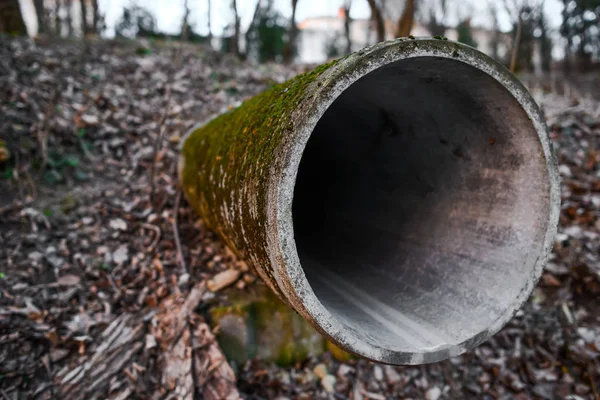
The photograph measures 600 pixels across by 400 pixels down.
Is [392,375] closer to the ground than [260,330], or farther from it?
closer to the ground

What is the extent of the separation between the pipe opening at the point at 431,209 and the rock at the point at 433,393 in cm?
97

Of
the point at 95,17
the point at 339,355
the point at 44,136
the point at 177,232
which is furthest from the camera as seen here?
the point at 95,17

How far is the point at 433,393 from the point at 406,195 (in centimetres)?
151

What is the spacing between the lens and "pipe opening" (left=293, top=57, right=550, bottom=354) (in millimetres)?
2170

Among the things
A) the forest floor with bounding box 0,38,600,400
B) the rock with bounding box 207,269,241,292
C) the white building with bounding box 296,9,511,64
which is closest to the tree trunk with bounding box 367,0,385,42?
the white building with bounding box 296,9,511,64

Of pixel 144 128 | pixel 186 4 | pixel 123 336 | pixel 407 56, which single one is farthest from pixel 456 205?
pixel 144 128

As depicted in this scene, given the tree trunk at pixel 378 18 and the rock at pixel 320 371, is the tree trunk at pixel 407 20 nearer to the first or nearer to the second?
the tree trunk at pixel 378 18

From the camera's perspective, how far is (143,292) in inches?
131

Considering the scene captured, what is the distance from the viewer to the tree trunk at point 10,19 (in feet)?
24.8

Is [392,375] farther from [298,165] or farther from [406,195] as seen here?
[298,165]

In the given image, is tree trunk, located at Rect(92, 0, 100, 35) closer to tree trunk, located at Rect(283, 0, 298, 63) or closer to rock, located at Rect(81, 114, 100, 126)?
tree trunk, located at Rect(283, 0, 298, 63)

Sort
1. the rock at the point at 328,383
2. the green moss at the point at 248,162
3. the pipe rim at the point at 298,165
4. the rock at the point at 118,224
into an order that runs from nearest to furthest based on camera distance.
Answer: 1. the pipe rim at the point at 298,165
2. the green moss at the point at 248,162
3. the rock at the point at 328,383
4. the rock at the point at 118,224

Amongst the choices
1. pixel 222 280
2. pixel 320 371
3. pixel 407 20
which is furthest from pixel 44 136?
pixel 407 20

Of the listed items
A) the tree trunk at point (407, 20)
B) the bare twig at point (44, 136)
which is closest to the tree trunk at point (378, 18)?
the tree trunk at point (407, 20)
